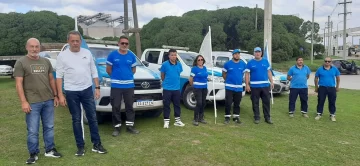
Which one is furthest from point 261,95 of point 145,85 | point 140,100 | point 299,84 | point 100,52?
point 100,52

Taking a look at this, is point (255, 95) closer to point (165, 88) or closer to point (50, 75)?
point (165, 88)

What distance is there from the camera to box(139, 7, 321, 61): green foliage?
105 ft

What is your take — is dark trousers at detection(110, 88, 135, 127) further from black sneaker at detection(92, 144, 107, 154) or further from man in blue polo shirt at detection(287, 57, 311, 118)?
man in blue polo shirt at detection(287, 57, 311, 118)

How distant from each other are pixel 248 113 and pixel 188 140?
3.31m

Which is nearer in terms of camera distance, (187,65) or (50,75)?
(50,75)

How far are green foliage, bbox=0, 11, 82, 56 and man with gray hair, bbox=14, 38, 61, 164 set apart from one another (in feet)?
107

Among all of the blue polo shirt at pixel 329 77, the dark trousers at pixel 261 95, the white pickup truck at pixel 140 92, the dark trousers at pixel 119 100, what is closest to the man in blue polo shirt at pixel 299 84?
the blue polo shirt at pixel 329 77

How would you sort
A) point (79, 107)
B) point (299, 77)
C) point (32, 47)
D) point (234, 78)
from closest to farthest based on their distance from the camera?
point (32, 47)
point (79, 107)
point (234, 78)
point (299, 77)

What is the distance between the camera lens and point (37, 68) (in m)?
4.32

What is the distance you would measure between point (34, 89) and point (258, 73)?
4.72 metres

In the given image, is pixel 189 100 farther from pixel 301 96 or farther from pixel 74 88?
pixel 74 88

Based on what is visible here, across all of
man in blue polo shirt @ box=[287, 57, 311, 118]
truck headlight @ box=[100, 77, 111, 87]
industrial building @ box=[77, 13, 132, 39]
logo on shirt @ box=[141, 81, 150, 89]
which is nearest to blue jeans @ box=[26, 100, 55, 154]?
truck headlight @ box=[100, 77, 111, 87]

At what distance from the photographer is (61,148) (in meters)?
5.09

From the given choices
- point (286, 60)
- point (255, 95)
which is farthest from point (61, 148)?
point (286, 60)
